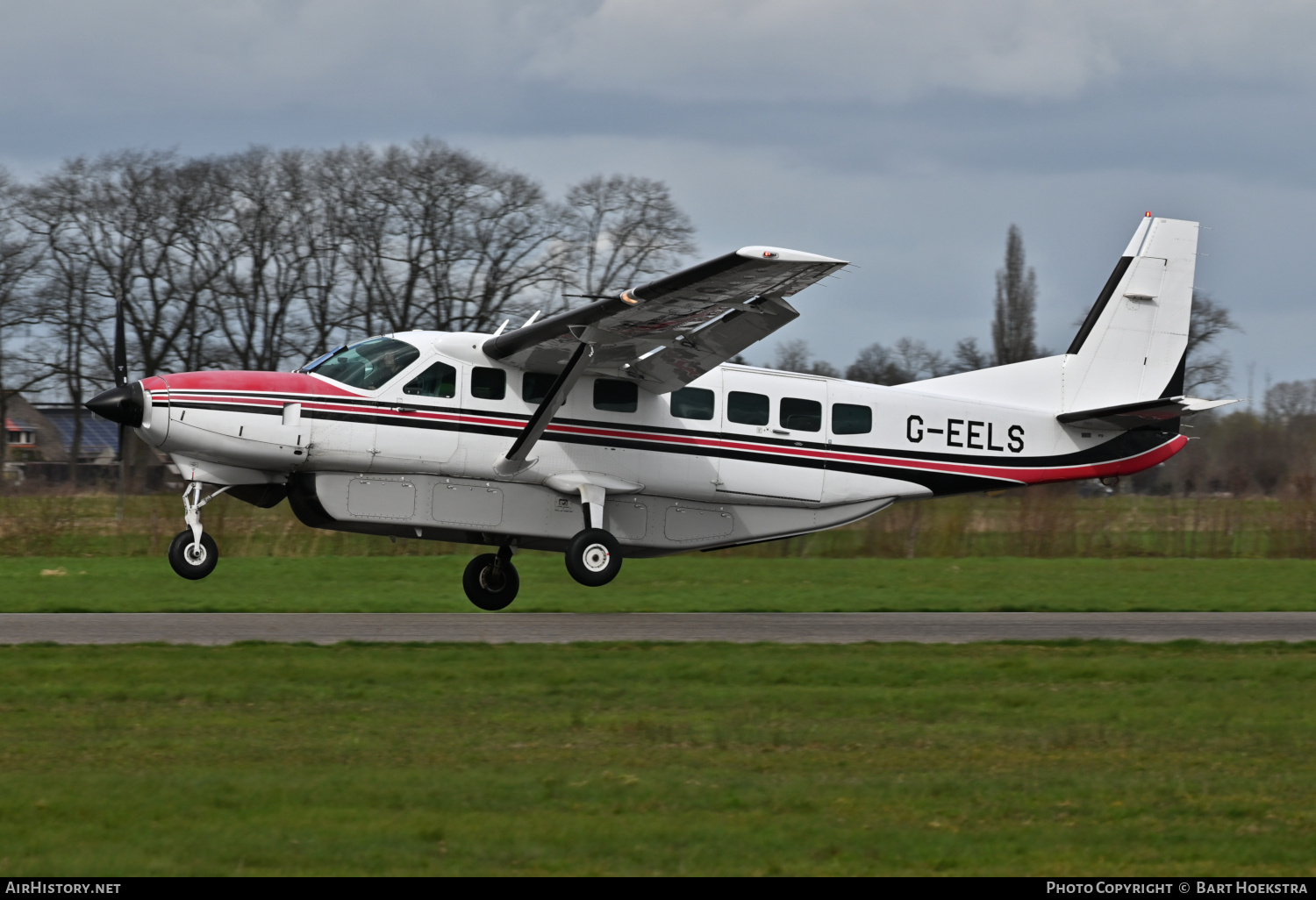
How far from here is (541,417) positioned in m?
17.1

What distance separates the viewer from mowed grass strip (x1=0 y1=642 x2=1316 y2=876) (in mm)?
6797

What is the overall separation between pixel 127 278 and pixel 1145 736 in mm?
41639

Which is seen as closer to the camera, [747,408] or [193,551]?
[193,551]

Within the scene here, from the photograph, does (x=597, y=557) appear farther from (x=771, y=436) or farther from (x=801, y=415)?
(x=801, y=415)

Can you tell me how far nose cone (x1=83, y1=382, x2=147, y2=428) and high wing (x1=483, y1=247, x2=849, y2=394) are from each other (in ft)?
13.7

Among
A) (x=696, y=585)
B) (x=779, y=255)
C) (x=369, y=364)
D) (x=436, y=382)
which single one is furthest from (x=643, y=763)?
(x=696, y=585)

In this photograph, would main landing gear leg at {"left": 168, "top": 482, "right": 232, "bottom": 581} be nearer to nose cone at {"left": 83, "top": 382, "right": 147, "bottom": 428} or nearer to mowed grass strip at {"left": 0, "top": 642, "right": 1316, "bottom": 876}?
nose cone at {"left": 83, "top": 382, "right": 147, "bottom": 428}

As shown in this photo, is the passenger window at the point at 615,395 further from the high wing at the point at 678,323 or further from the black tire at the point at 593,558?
the black tire at the point at 593,558

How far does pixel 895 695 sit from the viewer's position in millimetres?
11828

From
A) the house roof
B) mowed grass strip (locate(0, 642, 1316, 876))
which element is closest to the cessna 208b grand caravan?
mowed grass strip (locate(0, 642, 1316, 876))

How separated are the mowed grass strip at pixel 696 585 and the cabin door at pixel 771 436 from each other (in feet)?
7.86

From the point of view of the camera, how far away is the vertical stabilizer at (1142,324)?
67.5 feet

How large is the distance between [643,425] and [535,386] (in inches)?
59.9

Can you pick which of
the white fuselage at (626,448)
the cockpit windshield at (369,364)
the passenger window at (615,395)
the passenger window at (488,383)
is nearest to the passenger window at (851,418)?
the white fuselage at (626,448)
